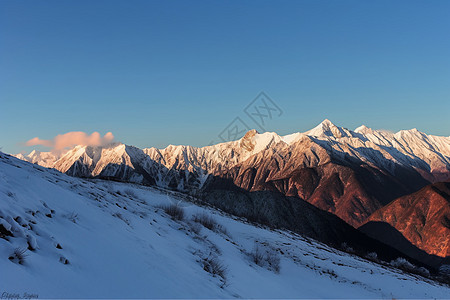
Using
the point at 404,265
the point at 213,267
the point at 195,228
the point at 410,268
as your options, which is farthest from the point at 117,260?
the point at 404,265

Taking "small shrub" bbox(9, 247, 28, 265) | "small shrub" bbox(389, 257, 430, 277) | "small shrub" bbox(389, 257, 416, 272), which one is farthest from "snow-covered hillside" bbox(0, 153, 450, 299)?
"small shrub" bbox(389, 257, 416, 272)

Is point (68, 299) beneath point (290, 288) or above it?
above

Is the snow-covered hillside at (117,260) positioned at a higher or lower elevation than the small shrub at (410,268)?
higher

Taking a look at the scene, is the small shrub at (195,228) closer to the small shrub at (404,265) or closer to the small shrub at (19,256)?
the small shrub at (19,256)

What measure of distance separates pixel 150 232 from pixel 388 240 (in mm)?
150899

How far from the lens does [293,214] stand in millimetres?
81062

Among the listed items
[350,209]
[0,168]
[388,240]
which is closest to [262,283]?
[0,168]

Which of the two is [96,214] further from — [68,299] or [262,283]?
[262,283]

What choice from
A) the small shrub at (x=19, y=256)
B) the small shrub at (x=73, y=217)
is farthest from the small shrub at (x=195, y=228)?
the small shrub at (x=19, y=256)

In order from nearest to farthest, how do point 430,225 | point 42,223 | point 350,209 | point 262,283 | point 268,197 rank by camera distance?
point 42,223, point 262,283, point 268,197, point 430,225, point 350,209

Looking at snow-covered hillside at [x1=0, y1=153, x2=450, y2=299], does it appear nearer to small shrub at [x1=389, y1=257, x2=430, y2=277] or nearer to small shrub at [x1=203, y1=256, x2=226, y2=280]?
small shrub at [x1=203, y1=256, x2=226, y2=280]

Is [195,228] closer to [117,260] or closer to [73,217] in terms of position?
[73,217]

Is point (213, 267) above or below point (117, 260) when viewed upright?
below

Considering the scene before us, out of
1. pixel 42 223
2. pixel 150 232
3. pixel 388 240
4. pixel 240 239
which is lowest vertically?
pixel 388 240
